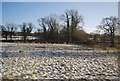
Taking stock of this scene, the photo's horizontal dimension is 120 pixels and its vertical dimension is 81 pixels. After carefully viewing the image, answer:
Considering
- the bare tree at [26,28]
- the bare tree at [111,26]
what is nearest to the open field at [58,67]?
the bare tree at [111,26]

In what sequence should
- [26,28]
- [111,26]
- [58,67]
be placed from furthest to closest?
[26,28] < [111,26] < [58,67]

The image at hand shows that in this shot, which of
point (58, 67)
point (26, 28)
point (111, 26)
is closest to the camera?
point (58, 67)

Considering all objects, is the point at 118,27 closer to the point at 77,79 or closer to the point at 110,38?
the point at 110,38

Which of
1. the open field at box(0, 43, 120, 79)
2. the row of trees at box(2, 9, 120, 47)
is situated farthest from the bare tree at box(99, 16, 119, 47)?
the open field at box(0, 43, 120, 79)

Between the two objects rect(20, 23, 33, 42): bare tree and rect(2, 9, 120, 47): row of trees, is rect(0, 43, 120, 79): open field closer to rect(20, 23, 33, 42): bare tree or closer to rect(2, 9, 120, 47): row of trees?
rect(2, 9, 120, 47): row of trees

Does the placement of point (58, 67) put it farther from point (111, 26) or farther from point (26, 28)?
point (26, 28)

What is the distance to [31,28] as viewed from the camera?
116 ft

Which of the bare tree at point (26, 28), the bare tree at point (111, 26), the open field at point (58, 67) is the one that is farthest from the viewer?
the bare tree at point (26, 28)

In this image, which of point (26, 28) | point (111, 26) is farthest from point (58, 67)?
point (26, 28)

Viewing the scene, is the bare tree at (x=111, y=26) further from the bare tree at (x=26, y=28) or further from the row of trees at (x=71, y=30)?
the bare tree at (x=26, y=28)

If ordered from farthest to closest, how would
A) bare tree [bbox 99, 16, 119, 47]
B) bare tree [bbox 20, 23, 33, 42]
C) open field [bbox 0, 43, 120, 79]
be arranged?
1. bare tree [bbox 20, 23, 33, 42]
2. bare tree [bbox 99, 16, 119, 47]
3. open field [bbox 0, 43, 120, 79]

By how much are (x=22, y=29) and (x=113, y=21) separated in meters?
25.1

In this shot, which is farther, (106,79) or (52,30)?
(52,30)

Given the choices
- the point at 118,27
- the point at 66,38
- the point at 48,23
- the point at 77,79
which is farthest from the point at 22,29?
the point at 77,79
